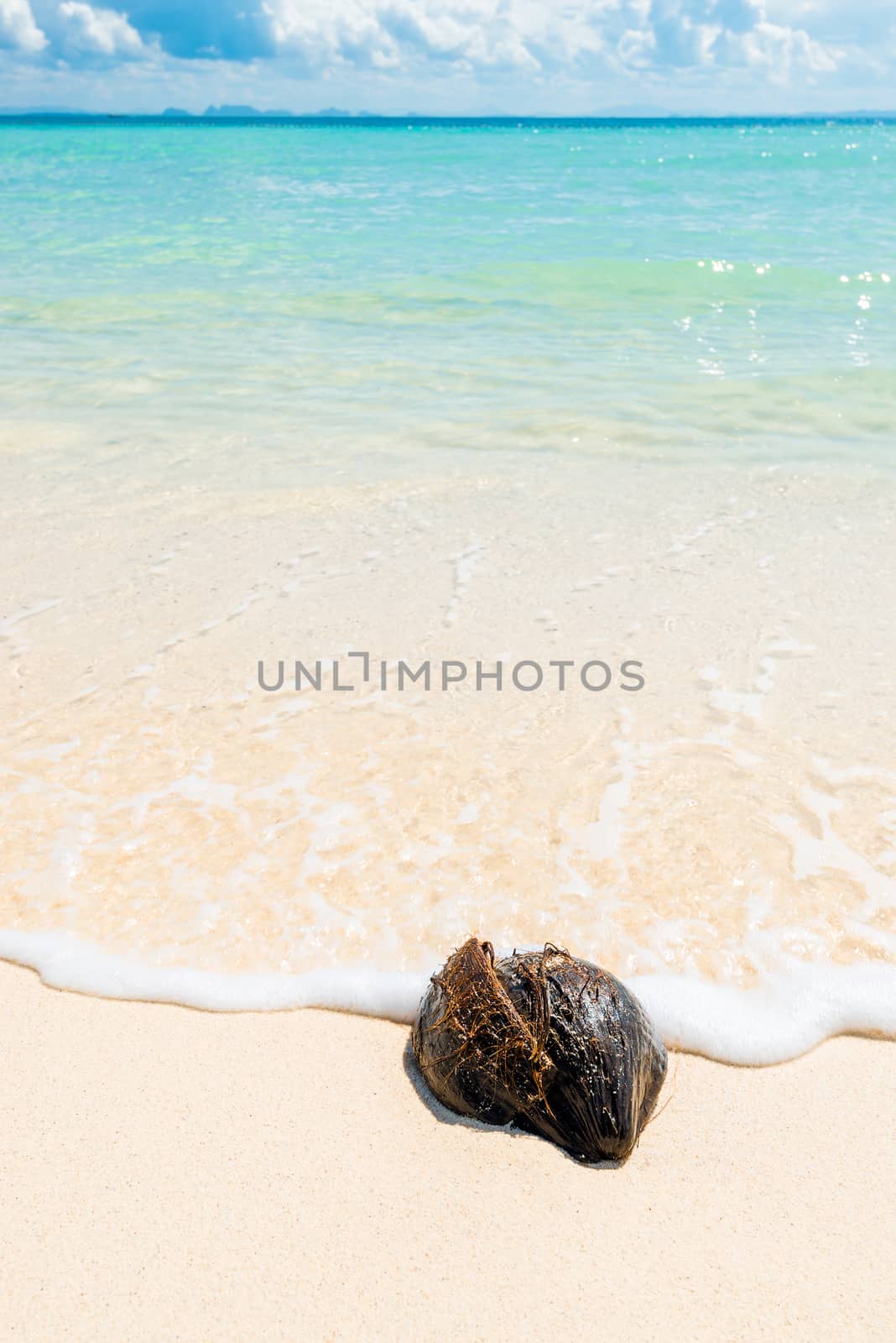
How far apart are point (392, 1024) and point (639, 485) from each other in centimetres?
465

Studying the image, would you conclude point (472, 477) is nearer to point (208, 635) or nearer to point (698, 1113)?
point (208, 635)

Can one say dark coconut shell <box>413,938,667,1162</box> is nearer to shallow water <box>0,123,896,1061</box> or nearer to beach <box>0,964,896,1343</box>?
beach <box>0,964,896,1343</box>

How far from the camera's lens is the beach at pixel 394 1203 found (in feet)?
6.66

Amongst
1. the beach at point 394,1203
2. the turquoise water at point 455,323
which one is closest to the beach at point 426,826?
the beach at point 394,1203

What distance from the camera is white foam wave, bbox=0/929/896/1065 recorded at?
274 cm

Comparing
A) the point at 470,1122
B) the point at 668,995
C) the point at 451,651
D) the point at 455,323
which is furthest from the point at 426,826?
the point at 455,323

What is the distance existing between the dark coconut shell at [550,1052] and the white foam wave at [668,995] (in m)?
0.36

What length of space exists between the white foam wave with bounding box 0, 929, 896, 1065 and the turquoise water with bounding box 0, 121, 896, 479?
4711mm

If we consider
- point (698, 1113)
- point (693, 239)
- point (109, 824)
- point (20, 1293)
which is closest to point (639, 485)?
point (109, 824)

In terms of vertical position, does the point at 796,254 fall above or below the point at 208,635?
above

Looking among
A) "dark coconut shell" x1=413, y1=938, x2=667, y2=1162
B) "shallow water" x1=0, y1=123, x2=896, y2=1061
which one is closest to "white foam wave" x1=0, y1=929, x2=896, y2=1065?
"shallow water" x1=0, y1=123, x2=896, y2=1061

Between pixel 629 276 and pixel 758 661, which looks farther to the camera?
pixel 629 276

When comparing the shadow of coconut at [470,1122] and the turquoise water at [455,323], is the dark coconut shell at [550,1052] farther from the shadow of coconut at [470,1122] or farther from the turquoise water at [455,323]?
the turquoise water at [455,323]

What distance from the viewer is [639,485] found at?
261 inches
